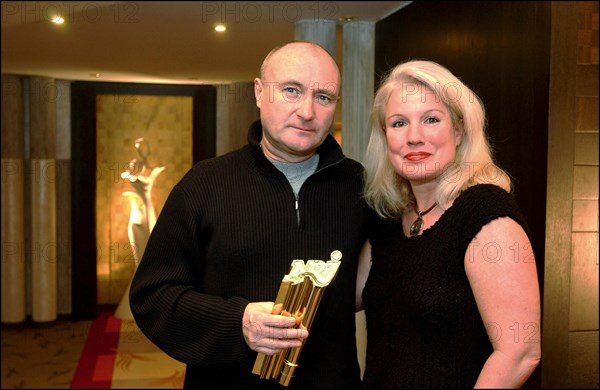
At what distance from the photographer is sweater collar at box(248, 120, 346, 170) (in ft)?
5.55

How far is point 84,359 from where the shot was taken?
644 cm

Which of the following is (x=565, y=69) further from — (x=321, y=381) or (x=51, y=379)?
(x=51, y=379)

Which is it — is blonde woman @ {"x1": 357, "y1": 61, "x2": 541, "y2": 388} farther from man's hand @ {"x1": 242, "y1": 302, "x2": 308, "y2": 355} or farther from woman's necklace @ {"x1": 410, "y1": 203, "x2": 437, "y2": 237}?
man's hand @ {"x1": 242, "y1": 302, "x2": 308, "y2": 355}

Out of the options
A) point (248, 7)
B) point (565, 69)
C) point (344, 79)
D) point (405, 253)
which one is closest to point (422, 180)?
point (405, 253)

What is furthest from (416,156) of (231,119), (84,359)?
(231,119)

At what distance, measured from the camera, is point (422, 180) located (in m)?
1.51

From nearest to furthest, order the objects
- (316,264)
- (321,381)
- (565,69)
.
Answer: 1. (316,264)
2. (321,381)
3. (565,69)

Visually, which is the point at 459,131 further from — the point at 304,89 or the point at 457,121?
the point at 304,89

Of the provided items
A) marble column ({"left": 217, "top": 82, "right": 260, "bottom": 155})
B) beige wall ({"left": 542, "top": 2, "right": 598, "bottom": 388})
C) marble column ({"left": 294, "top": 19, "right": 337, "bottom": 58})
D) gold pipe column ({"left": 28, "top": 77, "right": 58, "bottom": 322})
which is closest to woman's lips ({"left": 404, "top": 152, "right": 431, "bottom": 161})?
beige wall ({"left": 542, "top": 2, "right": 598, "bottom": 388})

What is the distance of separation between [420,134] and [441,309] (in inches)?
14.6

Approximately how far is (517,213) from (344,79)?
3144 mm

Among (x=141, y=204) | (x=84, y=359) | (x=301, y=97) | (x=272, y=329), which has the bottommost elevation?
(x=84, y=359)

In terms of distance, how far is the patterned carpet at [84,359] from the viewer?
5.66 metres

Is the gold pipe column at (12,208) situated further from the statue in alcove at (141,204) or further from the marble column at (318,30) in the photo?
the marble column at (318,30)
